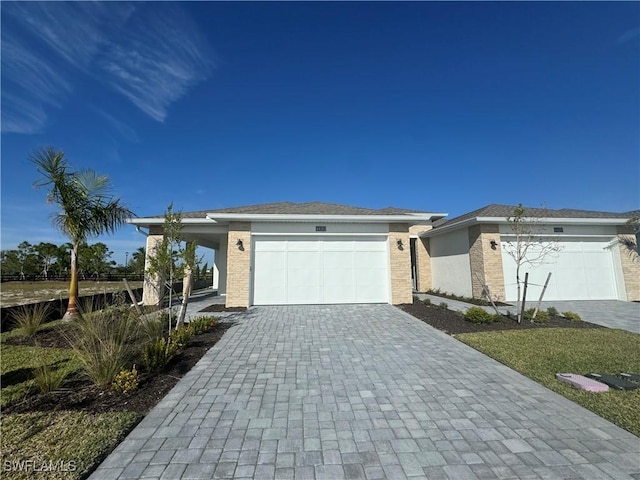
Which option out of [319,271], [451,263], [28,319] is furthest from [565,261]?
[28,319]

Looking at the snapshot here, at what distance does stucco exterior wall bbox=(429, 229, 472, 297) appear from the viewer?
42.0ft

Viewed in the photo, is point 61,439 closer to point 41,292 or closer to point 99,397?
point 99,397

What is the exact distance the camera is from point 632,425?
3.07 meters

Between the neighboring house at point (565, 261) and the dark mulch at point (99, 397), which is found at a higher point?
the neighboring house at point (565, 261)

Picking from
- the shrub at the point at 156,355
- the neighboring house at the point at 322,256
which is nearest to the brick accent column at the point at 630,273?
the neighboring house at the point at 322,256

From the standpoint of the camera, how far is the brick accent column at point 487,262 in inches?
454

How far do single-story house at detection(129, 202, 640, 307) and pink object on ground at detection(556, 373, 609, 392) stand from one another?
6.61 meters

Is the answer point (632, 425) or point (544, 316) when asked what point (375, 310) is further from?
point (632, 425)

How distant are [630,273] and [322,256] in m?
13.3

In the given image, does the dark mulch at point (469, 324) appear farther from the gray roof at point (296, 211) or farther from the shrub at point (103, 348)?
the shrub at point (103, 348)

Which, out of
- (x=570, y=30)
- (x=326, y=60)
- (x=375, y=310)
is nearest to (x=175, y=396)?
(x=375, y=310)

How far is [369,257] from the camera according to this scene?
11.3m

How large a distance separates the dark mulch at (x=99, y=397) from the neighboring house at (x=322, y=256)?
20.4 feet

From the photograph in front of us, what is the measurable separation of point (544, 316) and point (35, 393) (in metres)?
11.5
